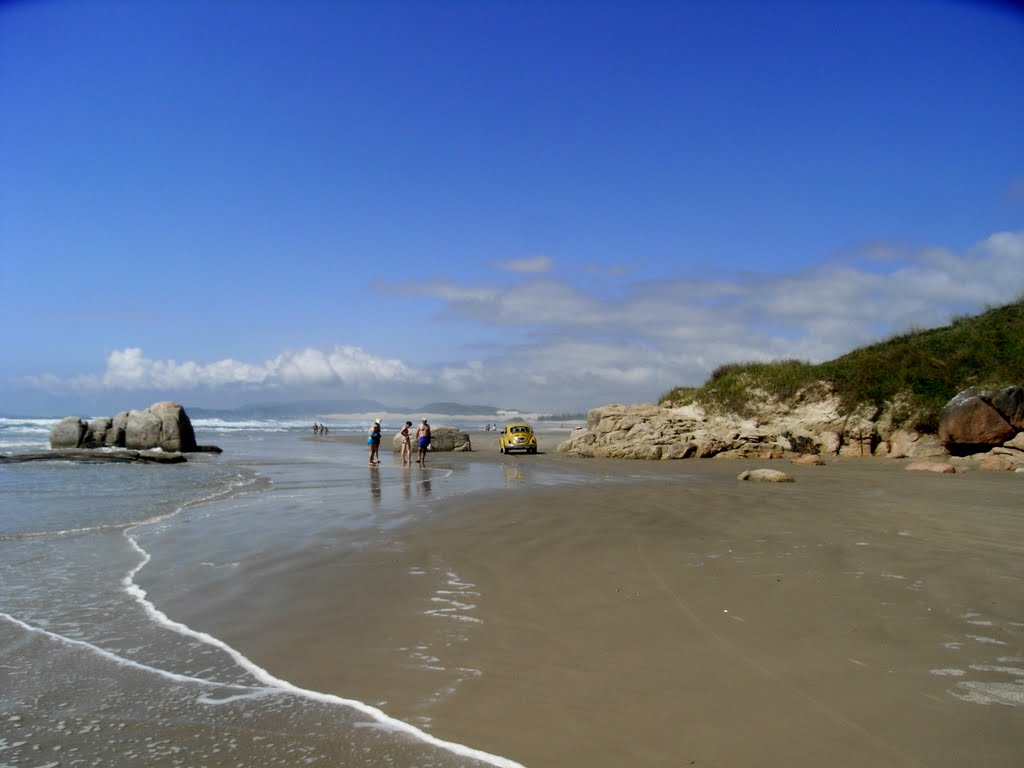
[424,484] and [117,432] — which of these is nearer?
[424,484]

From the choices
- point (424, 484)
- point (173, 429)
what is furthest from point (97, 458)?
point (424, 484)

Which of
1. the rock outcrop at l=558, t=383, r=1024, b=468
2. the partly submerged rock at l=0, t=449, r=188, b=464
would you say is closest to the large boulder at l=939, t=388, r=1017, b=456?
the rock outcrop at l=558, t=383, r=1024, b=468

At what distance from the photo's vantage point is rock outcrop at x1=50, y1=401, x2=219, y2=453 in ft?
109

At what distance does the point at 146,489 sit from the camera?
53.3 feet

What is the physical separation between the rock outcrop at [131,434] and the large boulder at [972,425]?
104 ft

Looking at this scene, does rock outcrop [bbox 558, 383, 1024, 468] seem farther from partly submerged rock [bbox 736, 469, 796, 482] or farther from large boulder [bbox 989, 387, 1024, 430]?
partly submerged rock [bbox 736, 469, 796, 482]

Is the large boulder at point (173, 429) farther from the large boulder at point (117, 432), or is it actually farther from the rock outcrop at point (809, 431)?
the rock outcrop at point (809, 431)

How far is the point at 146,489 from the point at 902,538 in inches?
636

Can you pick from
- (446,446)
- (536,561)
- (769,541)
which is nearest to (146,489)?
(536,561)

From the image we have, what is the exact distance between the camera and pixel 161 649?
16.1 ft

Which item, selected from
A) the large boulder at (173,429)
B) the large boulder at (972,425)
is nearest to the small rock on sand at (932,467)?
the large boulder at (972,425)

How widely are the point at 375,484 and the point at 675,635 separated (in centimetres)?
1317

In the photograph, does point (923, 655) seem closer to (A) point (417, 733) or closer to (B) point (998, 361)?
(A) point (417, 733)

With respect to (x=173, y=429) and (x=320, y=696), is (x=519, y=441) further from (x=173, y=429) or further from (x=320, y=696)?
(x=320, y=696)
